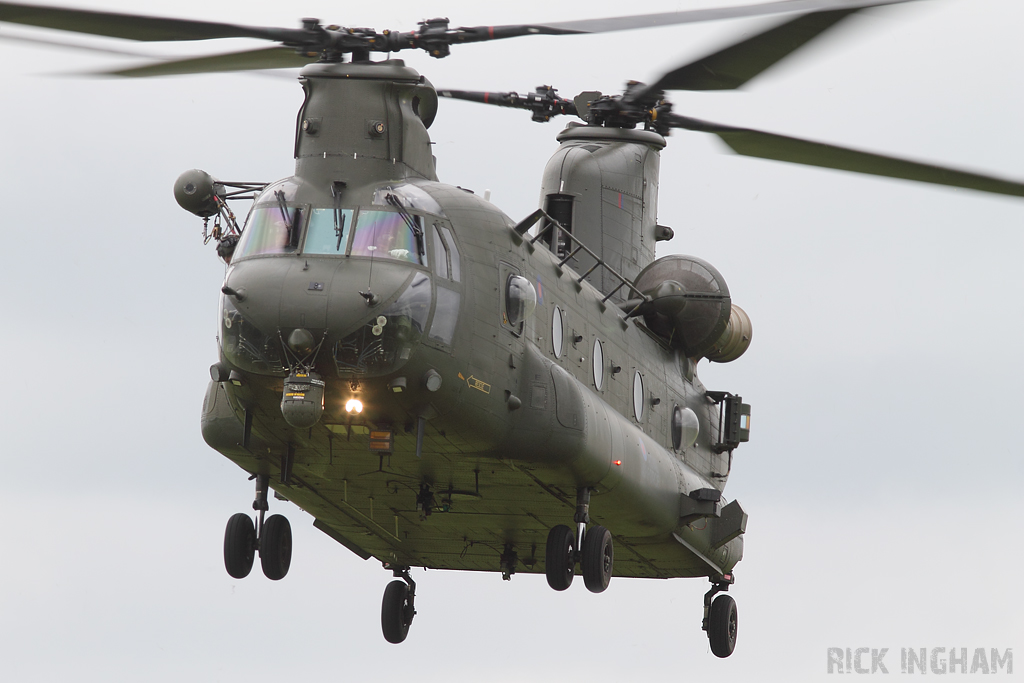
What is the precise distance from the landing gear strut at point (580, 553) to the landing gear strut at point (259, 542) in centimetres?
363

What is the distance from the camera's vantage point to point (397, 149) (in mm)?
23641

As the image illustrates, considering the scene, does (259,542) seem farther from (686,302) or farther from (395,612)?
(686,302)

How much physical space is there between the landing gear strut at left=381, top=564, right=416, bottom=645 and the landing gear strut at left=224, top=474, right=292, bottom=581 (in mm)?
5110

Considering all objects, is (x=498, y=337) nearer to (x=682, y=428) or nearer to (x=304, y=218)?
(x=304, y=218)

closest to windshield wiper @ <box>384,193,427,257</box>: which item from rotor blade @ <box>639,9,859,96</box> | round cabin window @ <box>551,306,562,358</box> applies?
rotor blade @ <box>639,9,859,96</box>

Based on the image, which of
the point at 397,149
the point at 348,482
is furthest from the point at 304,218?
the point at 348,482

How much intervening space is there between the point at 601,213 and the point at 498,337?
28.3 feet

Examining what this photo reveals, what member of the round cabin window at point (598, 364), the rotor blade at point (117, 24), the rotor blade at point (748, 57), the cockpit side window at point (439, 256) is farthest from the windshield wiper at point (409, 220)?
the round cabin window at point (598, 364)

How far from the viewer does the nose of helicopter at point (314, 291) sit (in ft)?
70.4

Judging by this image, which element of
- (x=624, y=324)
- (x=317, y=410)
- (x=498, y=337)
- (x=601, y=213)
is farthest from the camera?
(x=601, y=213)

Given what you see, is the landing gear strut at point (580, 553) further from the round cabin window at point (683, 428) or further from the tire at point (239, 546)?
the round cabin window at point (683, 428)

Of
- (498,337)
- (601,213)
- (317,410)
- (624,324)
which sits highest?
(601,213)

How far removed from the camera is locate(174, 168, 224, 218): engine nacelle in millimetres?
25656

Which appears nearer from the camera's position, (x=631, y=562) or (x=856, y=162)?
(x=856, y=162)
